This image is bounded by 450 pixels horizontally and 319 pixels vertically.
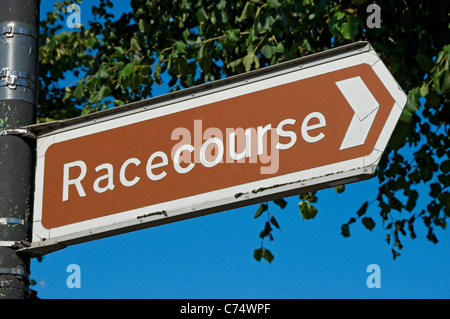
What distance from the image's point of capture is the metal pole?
1934 mm

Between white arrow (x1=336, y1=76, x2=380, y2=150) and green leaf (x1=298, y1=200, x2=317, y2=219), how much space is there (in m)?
3.57

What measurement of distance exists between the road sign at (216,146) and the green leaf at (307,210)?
3432 millimetres

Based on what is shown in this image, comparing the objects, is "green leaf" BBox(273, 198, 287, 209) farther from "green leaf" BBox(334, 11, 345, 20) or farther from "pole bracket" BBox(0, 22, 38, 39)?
"pole bracket" BBox(0, 22, 38, 39)

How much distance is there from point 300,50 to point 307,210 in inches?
44.2

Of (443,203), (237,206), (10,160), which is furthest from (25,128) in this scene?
(443,203)

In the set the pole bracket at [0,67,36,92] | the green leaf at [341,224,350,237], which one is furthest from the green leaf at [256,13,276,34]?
the pole bracket at [0,67,36,92]

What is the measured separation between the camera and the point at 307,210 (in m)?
5.41

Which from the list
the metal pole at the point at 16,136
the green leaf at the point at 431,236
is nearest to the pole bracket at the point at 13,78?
the metal pole at the point at 16,136

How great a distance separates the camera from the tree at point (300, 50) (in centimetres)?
480

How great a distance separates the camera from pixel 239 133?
194cm

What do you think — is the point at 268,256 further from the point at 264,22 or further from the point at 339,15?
the point at 339,15

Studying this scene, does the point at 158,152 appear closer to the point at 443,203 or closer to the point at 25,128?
the point at 25,128

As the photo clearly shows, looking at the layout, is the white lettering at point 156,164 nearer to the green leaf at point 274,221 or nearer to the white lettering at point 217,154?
the white lettering at point 217,154

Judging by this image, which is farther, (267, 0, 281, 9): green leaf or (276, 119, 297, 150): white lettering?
(267, 0, 281, 9): green leaf
